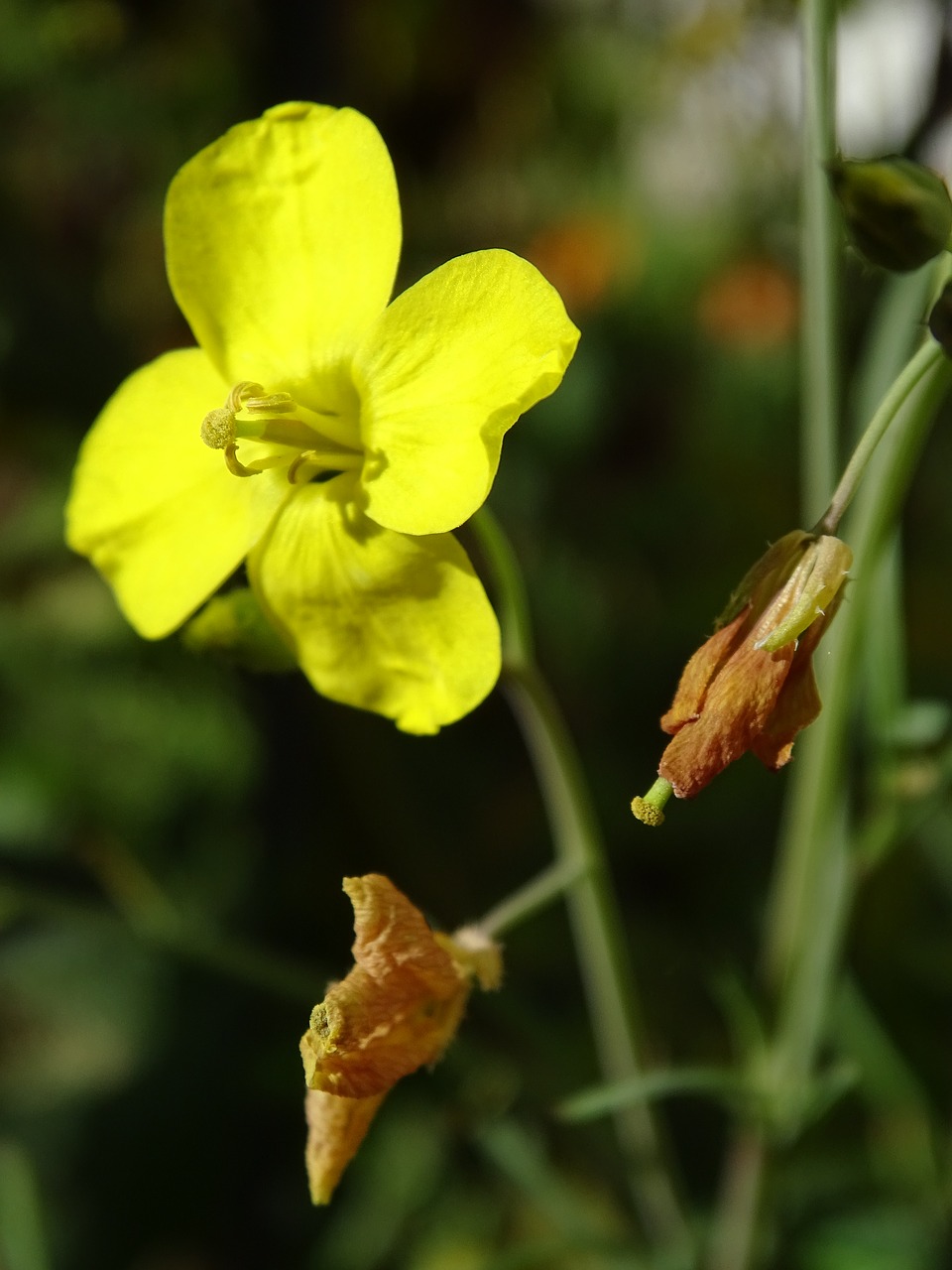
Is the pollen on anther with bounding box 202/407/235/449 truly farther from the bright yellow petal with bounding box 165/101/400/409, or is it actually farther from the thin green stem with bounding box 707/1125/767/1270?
the thin green stem with bounding box 707/1125/767/1270

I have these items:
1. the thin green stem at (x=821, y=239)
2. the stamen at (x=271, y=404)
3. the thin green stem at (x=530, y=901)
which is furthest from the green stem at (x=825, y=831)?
the stamen at (x=271, y=404)

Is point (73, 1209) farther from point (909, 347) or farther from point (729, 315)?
point (729, 315)

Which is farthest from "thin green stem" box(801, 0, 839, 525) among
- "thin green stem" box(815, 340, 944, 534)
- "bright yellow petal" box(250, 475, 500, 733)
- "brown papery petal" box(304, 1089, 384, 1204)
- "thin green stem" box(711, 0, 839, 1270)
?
"brown papery petal" box(304, 1089, 384, 1204)

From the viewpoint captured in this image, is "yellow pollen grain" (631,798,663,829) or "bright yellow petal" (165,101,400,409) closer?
"yellow pollen grain" (631,798,663,829)

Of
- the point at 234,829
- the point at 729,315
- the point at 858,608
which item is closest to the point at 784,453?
the point at 729,315

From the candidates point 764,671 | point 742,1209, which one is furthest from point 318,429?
point 742,1209

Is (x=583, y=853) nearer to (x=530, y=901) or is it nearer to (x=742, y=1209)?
(x=530, y=901)
